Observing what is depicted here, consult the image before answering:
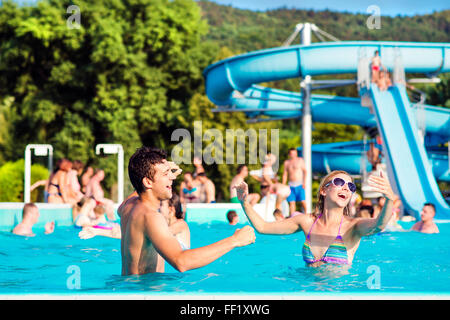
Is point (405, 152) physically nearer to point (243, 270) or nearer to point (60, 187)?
point (60, 187)

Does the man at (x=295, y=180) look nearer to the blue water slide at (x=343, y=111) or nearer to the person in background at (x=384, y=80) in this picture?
the person in background at (x=384, y=80)

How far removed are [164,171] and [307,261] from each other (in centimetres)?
150

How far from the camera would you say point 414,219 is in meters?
10.3

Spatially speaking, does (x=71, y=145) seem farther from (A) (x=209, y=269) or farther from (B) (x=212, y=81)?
(A) (x=209, y=269)

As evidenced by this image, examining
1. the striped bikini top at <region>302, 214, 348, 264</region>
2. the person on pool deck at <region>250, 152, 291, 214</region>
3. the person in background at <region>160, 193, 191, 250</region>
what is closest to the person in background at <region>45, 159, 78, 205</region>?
the person on pool deck at <region>250, 152, 291, 214</region>

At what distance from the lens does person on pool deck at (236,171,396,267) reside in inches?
154

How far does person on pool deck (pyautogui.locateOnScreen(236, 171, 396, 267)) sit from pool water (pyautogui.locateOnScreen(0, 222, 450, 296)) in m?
0.12

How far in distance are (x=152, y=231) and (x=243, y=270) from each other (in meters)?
2.13

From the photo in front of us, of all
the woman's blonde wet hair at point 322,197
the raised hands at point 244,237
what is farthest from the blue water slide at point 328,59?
the raised hands at point 244,237

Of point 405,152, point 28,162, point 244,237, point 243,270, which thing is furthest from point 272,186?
point 244,237

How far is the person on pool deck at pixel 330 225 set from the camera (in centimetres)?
390

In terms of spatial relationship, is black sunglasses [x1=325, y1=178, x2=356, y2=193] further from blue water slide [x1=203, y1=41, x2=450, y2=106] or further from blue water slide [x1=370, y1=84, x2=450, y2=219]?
blue water slide [x1=203, y1=41, x2=450, y2=106]

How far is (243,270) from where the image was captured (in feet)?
16.5
